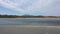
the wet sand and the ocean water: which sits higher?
the ocean water

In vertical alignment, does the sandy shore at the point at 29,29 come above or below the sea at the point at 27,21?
below

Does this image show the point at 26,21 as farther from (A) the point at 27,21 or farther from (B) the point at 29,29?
(B) the point at 29,29

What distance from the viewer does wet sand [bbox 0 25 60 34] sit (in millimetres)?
1427

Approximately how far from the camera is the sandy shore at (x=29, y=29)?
1427mm

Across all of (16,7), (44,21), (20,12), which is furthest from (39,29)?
(16,7)

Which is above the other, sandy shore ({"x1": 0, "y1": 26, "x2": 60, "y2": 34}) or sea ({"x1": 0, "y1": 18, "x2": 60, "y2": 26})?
sea ({"x1": 0, "y1": 18, "x2": 60, "y2": 26})

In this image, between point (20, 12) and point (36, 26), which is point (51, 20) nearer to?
point (36, 26)

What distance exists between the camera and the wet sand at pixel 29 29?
56.2 inches

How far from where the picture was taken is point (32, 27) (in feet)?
4.75

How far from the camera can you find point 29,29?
1.45 meters

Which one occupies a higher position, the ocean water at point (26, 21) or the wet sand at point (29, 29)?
the ocean water at point (26, 21)

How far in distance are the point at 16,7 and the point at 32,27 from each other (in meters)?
0.42

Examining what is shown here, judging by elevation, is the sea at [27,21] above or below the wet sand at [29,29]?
above

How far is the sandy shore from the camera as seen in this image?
56.2 inches
